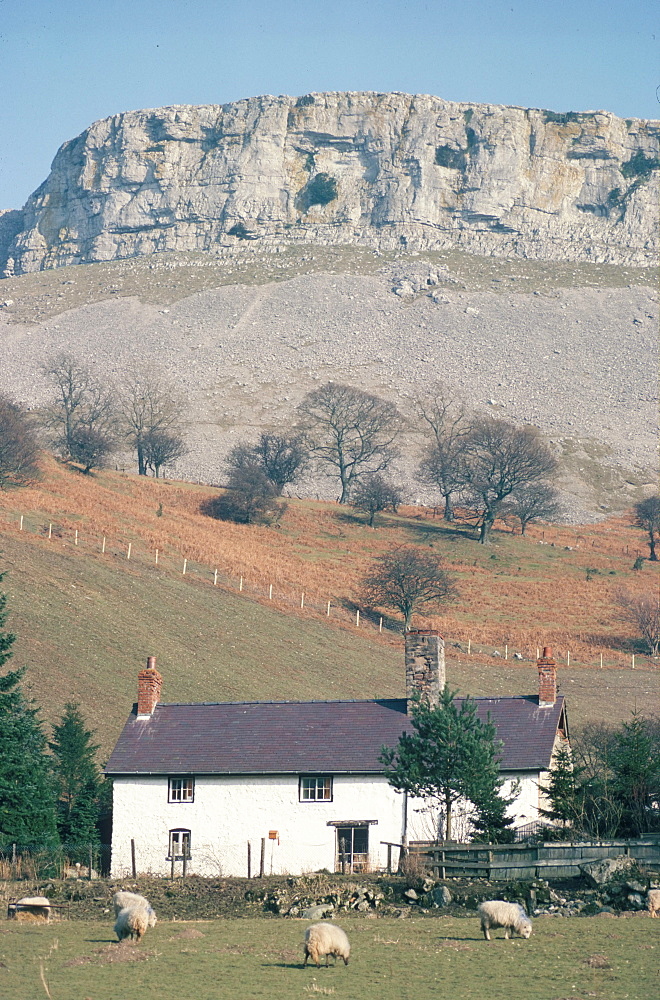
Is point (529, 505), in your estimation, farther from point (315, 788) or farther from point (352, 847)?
point (352, 847)

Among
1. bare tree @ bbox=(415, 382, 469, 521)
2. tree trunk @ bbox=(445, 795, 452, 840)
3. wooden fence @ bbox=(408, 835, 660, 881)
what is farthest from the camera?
bare tree @ bbox=(415, 382, 469, 521)

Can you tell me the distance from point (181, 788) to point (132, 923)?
450 inches

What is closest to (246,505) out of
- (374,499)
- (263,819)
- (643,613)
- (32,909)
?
(374,499)

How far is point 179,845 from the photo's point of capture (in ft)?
116

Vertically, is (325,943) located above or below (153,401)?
below

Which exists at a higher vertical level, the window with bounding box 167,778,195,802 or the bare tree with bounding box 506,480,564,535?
the bare tree with bounding box 506,480,564,535

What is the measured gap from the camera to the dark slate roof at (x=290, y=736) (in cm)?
3538

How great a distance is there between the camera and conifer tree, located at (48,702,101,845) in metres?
36.6

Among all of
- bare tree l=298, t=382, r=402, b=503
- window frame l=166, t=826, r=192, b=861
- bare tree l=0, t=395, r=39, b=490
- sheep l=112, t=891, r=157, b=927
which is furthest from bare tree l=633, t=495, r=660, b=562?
sheep l=112, t=891, r=157, b=927

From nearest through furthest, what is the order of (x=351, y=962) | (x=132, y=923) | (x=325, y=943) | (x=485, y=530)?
(x=325, y=943) → (x=351, y=962) → (x=132, y=923) → (x=485, y=530)

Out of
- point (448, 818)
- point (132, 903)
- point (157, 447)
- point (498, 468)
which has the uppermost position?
point (157, 447)

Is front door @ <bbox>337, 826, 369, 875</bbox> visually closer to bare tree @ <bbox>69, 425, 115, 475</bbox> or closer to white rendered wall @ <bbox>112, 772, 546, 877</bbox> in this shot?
white rendered wall @ <bbox>112, 772, 546, 877</bbox>

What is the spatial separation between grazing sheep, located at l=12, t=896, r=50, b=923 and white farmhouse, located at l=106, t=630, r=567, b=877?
5.73 m

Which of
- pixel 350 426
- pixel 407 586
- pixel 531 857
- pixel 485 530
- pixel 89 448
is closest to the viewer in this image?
pixel 531 857
